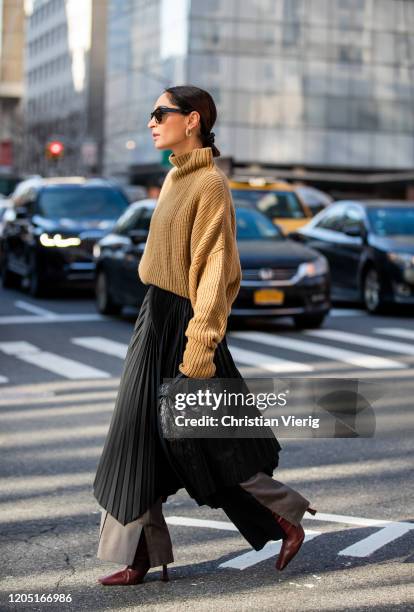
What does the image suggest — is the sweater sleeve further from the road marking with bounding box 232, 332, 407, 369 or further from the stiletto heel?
the road marking with bounding box 232, 332, 407, 369

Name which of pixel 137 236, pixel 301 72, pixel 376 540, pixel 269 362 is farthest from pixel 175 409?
pixel 301 72

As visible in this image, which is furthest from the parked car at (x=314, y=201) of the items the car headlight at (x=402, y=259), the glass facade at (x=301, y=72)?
the glass facade at (x=301, y=72)

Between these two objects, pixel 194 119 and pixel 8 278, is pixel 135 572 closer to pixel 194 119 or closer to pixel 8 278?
pixel 194 119

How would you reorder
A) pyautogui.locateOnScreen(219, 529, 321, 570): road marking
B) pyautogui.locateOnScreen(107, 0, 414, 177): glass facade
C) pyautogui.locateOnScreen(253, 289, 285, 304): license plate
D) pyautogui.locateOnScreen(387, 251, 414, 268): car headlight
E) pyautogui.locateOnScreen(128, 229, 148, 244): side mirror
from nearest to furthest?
1. pyautogui.locateOnScreen(219, 529, 321, 570): road marking
2. pyautogui.locateOnScreen(253, 289, 285, 304): license plate
3. pyautogui.locateOnScreen(128, 229, 148, 244): side mirror
4. pyautogui.locateOnScreen(387, 251, 414, 268): car headlight
5. pyautogui.locateOnScreen(107, 0, 414, 177): glass facade

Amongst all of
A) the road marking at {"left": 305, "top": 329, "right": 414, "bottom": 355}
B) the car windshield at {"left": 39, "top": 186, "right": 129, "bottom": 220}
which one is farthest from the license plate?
the car windshield at {"left": 39, "top": 186, "right": 129, "bottom": 220}

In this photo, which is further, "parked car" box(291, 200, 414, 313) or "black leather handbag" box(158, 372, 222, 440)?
"parked car" box(291, 200, 414, 313)

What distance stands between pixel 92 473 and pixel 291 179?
68638mm

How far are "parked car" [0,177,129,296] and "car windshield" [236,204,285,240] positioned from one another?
3828 millimetres

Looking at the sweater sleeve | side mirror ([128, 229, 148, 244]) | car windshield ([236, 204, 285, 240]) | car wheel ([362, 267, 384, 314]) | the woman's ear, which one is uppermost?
the woman's ear

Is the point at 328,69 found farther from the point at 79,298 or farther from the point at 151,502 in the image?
the point at 151,502

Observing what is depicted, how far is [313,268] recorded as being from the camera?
15.9m

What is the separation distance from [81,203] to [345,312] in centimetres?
507

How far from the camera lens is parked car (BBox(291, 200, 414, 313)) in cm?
1784

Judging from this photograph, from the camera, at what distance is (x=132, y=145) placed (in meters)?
81.1
